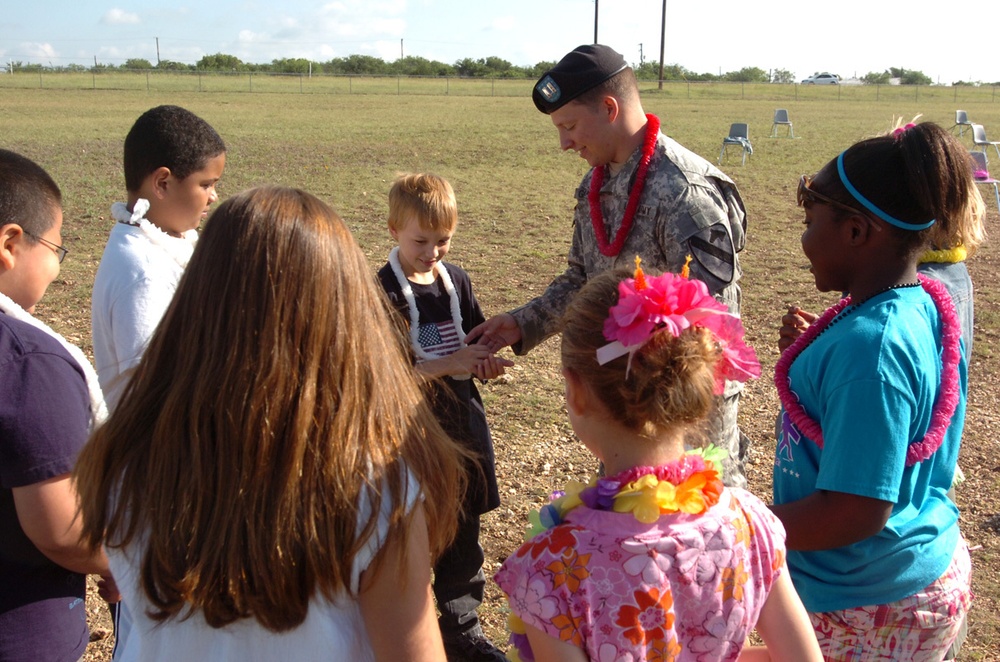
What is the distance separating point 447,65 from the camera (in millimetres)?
86938

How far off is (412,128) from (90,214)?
14.4m

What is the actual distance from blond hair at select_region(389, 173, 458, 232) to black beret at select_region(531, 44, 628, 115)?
1.69 ft

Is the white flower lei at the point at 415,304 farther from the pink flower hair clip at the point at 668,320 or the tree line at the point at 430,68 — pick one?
the tree line at the point at 430,68

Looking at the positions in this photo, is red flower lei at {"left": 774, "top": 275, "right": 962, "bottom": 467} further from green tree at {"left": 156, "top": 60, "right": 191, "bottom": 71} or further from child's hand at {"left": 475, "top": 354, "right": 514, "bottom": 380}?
green tree at {"left": 156, "top": 60, "right": 191, "bottom": 71}

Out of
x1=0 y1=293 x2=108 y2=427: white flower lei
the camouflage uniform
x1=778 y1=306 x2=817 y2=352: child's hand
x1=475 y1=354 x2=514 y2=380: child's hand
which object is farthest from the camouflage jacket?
x1=0 y1=293 x2=108 y2=427: white flower lei

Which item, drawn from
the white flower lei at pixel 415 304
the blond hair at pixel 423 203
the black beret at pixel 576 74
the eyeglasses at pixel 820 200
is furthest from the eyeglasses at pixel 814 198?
the white flower lei at pixel 415 304

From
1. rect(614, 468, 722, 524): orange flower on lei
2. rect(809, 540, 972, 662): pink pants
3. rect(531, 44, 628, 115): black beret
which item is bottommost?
rect(809, 540, 972, 662): pink pants

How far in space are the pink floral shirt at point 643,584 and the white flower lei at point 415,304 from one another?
1.76m

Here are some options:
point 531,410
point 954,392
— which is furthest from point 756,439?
point 954,392

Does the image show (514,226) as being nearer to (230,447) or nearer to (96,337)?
(96,337)

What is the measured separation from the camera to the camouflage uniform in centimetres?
288

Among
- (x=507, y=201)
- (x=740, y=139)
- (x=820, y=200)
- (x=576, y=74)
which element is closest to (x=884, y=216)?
(x=820, y=200)

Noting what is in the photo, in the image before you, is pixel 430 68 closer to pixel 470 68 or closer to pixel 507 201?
pixel 470 68

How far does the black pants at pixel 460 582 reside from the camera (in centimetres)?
345
